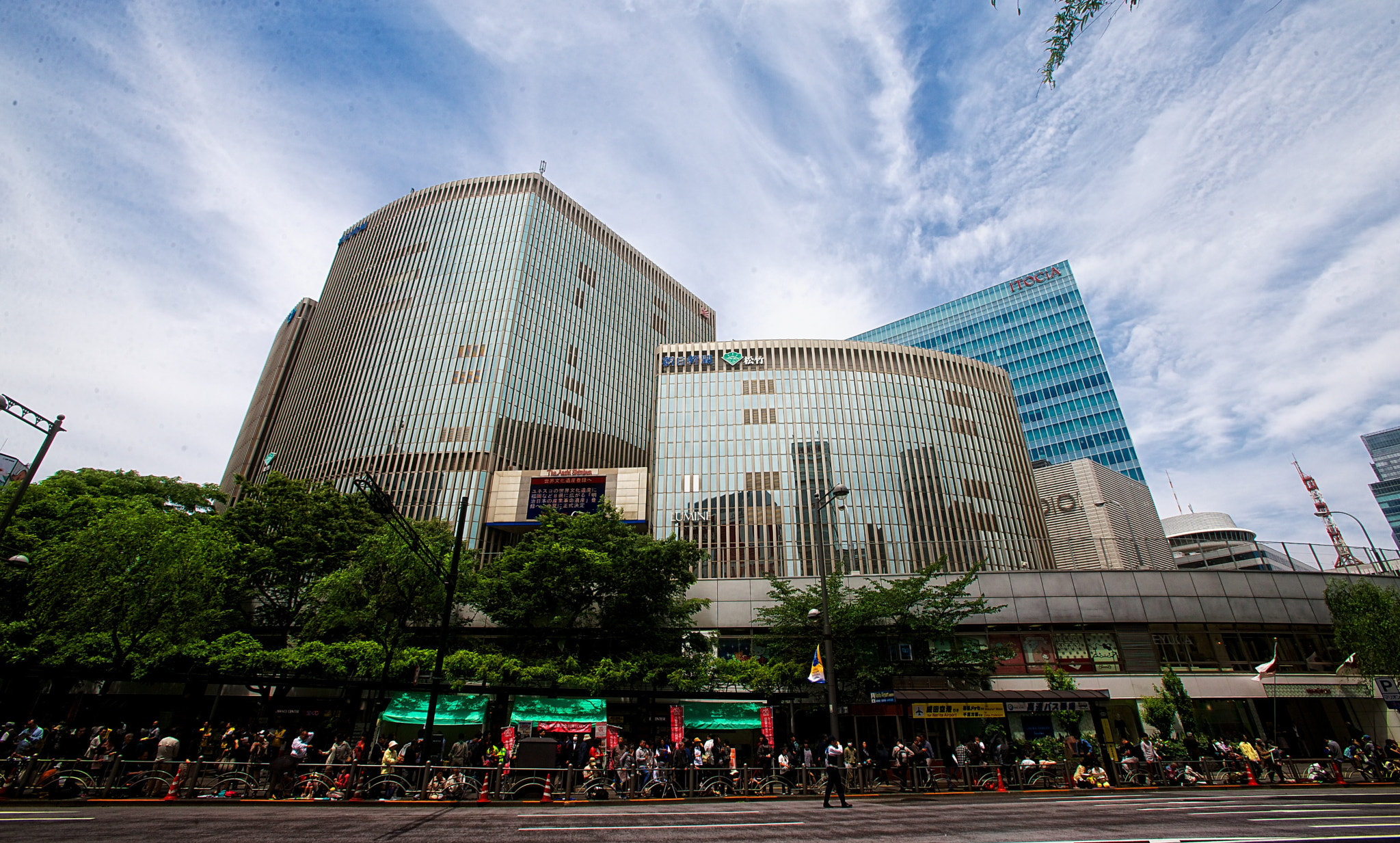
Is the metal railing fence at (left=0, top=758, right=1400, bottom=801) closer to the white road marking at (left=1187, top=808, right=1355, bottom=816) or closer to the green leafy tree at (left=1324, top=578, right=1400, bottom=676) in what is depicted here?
the green leafy tree at (left=1324, top=578, right=1400, bottom=676)

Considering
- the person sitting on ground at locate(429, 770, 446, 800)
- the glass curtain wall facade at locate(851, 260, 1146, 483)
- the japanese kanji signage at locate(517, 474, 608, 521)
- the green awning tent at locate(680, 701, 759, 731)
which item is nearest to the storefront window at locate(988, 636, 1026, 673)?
the green awning tent at locate(680, 701, 759, 731)

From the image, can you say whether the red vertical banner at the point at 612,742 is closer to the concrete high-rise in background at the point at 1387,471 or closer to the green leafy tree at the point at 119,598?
the green leafy tree at the point at 119,598

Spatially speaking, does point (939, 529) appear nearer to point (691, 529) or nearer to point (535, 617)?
point (691, 529)

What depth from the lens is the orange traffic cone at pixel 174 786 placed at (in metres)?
16.0

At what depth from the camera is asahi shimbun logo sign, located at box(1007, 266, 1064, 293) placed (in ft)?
330

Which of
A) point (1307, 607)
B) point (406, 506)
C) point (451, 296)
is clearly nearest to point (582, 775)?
point (1307, 607)

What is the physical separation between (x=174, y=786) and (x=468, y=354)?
65.2m

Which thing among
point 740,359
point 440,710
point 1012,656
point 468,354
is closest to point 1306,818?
point 1012,656

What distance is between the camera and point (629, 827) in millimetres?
12258

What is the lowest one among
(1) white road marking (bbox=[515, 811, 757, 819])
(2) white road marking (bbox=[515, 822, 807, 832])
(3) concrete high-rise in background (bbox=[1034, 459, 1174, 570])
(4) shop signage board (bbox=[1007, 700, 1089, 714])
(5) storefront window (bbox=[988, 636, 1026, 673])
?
(1) white road marking (bbox=[515, 811, 757, 819])

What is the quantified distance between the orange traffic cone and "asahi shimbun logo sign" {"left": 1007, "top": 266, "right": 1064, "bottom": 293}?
114481 mm

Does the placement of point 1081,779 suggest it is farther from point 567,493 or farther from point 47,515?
point 567,493

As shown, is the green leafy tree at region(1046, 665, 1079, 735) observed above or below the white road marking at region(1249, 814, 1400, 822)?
above

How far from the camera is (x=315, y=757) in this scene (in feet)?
76.5
